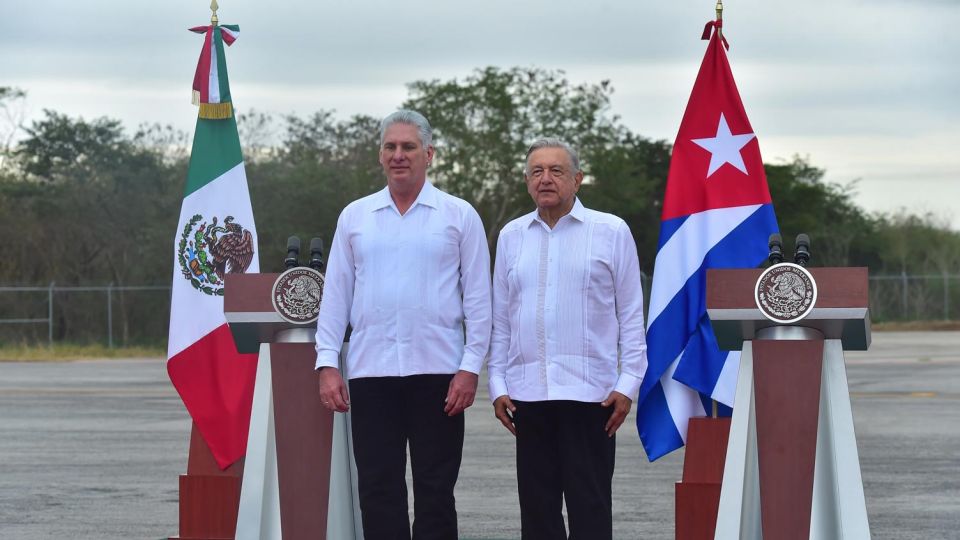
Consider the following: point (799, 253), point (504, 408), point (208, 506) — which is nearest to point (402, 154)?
point (504, 408)

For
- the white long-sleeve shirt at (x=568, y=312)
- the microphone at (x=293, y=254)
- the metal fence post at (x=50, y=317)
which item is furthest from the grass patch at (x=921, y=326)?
the white long-sleeve shirt at (x=568, y=312)

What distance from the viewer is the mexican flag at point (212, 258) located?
7.72 meters

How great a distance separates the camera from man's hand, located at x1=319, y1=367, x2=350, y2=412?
5879 mm

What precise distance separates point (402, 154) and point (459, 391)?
0.96 metres

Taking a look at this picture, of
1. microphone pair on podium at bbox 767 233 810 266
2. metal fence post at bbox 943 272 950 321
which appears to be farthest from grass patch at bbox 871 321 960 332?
microphone pair on podium at bbox 767 233 810 266

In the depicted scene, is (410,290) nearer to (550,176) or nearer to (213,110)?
(550,176)

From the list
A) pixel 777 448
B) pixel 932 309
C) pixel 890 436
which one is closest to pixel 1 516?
pixel 777 448

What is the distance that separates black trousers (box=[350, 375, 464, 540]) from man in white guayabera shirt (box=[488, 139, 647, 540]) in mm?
255

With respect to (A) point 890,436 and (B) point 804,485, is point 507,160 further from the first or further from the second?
(B) point 804,485

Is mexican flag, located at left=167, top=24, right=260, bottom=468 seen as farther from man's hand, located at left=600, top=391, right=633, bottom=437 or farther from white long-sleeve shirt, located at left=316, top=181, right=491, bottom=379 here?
man's hand, located at left=600, top=391, right=633, bottom=437

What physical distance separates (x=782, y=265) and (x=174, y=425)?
10880mm

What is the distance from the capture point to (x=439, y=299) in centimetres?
583

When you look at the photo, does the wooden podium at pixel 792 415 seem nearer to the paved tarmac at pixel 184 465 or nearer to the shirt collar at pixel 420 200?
the shirt collar at pixel 420 200

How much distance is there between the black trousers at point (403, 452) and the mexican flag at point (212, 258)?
1.86 meters
